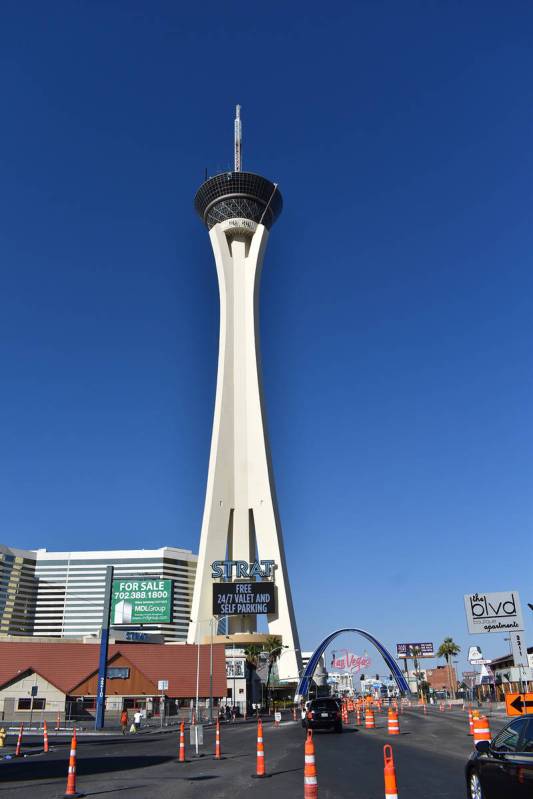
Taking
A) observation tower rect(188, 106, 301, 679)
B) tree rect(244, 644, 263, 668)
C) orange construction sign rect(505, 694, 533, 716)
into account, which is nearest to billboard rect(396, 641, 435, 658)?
observation tower rect(188, 106, 301, 679)

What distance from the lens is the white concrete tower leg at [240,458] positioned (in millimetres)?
87812

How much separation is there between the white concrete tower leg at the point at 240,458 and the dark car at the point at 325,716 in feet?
187

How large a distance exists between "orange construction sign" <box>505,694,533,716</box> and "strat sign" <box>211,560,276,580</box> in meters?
74.5

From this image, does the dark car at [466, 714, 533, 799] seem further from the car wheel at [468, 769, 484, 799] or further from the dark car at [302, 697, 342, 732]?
the dark car at [302, 697, 342, 732]

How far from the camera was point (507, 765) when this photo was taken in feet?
27.3

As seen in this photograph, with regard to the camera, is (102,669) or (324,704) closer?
(324,704)

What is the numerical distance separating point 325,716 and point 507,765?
77.1 feet

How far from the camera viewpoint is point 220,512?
93438mm

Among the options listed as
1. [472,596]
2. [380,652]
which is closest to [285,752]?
[472,596]

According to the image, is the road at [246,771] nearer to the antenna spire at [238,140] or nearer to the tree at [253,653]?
the tree at [253,653]

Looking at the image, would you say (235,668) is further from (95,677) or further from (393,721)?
(393,721)

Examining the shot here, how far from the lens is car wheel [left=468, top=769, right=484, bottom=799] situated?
9.37 metres

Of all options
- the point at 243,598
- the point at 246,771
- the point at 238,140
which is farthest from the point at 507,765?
the point at 238,140

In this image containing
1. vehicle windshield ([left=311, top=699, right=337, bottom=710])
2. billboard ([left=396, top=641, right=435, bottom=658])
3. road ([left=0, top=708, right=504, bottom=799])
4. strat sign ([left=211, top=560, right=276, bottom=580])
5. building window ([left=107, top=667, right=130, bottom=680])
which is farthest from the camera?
billboard ([left=396, top=641, right=435, bottom=658])
